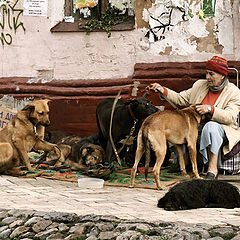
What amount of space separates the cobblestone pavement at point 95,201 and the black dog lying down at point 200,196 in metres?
0.10

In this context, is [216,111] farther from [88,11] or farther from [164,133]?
[88,11]

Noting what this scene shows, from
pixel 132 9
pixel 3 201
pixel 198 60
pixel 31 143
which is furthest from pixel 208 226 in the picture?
pixel 132 9

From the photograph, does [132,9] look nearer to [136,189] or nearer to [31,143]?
[31,143]

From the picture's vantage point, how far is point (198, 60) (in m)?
8.16

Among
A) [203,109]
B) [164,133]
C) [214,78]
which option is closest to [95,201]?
[164,133]

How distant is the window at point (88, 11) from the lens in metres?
8.75

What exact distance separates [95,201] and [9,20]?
494 centimetres

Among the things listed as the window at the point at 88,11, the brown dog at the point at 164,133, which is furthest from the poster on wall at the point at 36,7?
the brown dog at the point at 164,133

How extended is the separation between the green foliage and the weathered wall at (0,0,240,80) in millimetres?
111

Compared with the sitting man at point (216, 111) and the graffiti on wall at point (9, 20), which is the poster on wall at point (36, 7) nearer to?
the graffiti on wall at point (9, 20)

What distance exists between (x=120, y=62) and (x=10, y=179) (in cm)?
301

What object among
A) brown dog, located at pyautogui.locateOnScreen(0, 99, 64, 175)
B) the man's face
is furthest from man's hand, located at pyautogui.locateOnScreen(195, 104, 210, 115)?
brown dog, located at pyautogui.locateOnScreen(0, 99, 64, 175)

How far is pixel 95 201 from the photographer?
16.9 feet

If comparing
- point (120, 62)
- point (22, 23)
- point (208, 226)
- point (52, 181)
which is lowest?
point (52, 181)
